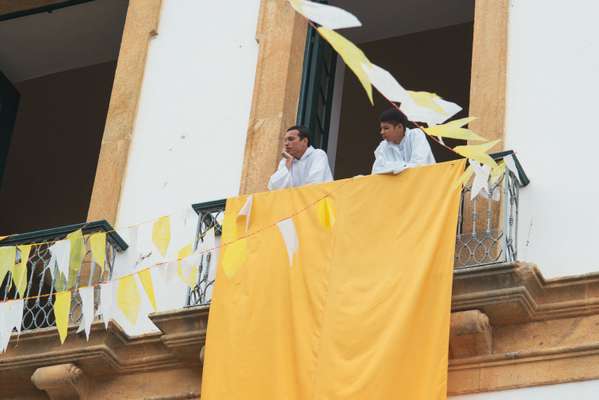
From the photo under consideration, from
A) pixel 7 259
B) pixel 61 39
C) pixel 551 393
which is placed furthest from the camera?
pixel 61 39

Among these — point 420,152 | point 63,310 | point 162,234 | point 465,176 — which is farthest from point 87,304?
point 465,176

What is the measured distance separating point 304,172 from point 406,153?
74 cm

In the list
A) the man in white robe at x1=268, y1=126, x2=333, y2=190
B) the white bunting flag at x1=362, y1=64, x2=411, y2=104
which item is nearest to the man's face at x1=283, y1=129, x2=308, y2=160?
the man in white robe at x1=268, y1=126, x2=333, y2=190

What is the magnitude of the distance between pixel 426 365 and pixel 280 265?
142 cm

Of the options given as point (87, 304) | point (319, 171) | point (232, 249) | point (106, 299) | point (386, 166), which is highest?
point (319, 171)

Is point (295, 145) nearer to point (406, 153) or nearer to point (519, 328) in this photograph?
point (406, 153)

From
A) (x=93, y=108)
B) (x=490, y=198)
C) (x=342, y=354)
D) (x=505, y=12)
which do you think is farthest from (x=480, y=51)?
(x=93, y=108)

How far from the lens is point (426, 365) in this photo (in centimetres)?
1031

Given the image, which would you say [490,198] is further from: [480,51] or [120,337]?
[120,337]

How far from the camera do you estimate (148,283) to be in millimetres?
Answer: 11578

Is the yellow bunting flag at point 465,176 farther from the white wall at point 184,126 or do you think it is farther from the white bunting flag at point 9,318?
the white bunting flag at point 9,318

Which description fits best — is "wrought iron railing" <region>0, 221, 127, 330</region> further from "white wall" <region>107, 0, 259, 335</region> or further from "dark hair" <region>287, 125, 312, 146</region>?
"dark hair" <region>287, 125, 312, 146</region>

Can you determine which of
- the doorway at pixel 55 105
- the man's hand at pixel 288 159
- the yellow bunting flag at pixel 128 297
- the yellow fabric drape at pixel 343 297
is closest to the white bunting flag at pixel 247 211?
the yellow fabric drape at pixel 343 297

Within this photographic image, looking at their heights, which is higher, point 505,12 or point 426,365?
point 505,12
